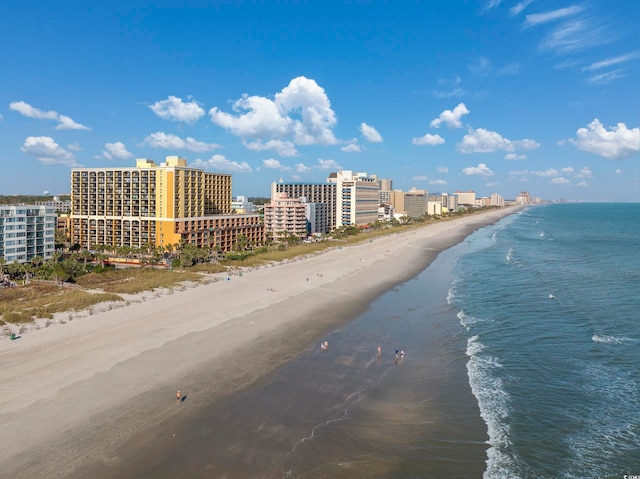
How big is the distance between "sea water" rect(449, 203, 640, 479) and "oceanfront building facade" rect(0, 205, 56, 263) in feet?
211

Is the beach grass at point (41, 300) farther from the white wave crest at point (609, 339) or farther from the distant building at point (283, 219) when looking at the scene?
the distant building at point (283, 219)

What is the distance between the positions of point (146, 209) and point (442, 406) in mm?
80619

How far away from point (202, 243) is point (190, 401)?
228 ft

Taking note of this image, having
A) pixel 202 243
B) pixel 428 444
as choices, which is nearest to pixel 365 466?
pixel 428 444

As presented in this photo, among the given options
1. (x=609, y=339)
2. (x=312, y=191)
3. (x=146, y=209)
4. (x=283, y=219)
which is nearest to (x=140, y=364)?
(x=609, y=339)

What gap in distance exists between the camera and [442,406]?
26.4m

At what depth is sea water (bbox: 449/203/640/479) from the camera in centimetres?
2170

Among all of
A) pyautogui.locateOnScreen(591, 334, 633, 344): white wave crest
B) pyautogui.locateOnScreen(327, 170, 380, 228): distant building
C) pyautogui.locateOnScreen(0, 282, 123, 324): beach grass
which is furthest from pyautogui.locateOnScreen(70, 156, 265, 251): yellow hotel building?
pyautogui.locateOnScreen(591, 334, 633, 344): white wave crest

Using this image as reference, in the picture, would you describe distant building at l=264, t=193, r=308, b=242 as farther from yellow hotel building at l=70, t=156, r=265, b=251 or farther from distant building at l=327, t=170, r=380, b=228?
distant building at l=327, t=170, r=380, b=228

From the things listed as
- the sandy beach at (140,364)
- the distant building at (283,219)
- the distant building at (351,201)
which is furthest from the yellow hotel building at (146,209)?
the distant building at (351,201)

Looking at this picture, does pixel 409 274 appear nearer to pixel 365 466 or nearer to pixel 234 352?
pixel 234 352

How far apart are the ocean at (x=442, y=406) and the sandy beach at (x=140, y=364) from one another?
2.02 metres

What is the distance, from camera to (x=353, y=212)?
16862 cm

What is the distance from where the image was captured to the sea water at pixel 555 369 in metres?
21.7
